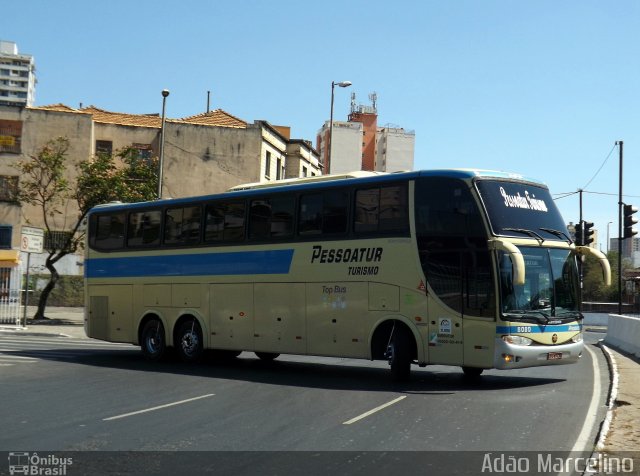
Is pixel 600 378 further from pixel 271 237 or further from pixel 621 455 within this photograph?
pixel 621 455

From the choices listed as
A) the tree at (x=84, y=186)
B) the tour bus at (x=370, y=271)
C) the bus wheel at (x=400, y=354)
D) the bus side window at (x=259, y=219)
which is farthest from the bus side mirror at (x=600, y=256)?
the tree at (x=84, y=186)

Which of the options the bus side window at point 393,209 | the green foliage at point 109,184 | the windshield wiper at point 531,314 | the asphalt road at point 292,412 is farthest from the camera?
the green foliage at point 109,184

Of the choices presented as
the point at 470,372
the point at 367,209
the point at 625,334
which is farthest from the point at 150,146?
the point at 470,372

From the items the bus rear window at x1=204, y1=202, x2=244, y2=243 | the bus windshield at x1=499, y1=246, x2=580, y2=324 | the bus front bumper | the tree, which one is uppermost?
the tree

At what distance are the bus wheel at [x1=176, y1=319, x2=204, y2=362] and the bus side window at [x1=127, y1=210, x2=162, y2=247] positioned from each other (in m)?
2.22

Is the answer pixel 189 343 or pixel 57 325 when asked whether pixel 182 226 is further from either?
pixel 57 325

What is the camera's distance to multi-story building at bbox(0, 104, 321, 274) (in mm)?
50125

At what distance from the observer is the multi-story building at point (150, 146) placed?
5012 centimetres

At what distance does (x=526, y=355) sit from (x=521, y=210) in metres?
2.61

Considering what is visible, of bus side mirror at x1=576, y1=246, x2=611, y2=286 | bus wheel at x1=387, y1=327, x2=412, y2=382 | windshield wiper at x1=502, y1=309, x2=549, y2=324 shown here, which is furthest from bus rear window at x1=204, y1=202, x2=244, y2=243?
bus side mirror at x1=576, y1=246, x2=611, y2=286

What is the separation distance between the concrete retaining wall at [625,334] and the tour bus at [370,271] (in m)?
9.54

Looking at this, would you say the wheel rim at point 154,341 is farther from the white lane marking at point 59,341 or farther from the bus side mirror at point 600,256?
the bus side mirror at point 600,256

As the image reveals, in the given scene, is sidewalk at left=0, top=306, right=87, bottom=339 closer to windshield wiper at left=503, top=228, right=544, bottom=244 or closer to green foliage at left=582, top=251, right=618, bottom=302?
windshield wiper at left=503, top=228, right=544, bottom=244

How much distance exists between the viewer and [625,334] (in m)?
26.7
